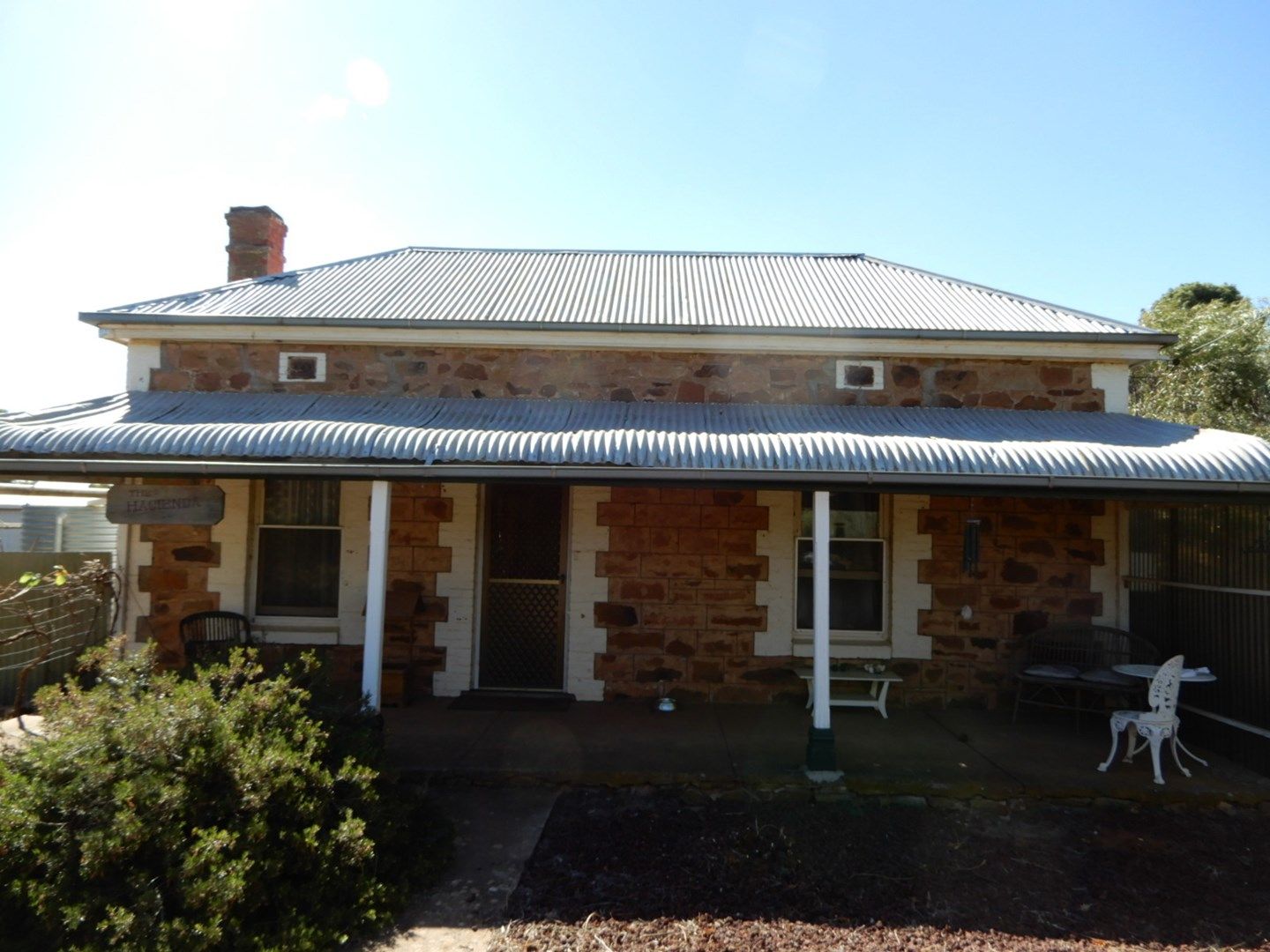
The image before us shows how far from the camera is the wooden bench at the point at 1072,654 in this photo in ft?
22.3

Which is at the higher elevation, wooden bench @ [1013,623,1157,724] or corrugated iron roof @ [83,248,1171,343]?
corrugated iron roof @ [83,248,1171,343]

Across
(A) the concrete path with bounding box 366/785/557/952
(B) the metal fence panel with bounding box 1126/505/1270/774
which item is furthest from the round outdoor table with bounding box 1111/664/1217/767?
(A) the concrete path with bounding box 366/785/557/952

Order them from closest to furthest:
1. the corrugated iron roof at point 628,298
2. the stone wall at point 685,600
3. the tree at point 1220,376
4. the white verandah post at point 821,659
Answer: the white verandah post at point 821,659 → the corrugated iron roof at point 628,298 → the stone wall at point 685,600 → the tree at point 1220,376

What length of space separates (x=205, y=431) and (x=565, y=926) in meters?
4.23

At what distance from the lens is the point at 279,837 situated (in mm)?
3695

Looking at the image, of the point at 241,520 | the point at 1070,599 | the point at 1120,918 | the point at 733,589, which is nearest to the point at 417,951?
the point at 1120,918

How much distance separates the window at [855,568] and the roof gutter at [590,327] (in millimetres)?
1516

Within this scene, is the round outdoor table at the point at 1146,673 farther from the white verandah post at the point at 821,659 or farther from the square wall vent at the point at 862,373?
the square wall vent at the point at 862,373

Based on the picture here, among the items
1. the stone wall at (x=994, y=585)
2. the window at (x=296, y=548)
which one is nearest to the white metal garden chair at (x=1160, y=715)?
the stone wall at (x=994, y=585)

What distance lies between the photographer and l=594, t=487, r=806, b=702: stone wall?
7.18m

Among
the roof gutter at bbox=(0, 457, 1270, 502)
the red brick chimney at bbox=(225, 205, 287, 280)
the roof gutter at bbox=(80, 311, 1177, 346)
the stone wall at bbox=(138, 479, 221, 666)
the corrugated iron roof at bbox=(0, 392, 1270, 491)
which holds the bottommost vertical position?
the stone wall at bbox=(138, 479, 221, 666)

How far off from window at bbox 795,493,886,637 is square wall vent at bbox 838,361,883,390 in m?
1.03

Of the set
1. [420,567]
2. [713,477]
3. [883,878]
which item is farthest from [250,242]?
[883,878]

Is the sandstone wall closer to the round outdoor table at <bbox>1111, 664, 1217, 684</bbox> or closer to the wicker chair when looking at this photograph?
the round outdoor table at <bbox>1111, 664, 1217, 684</bbox>
